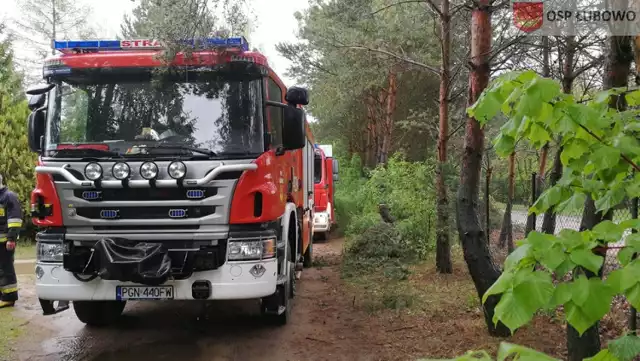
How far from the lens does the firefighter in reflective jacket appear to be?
668 centimetres

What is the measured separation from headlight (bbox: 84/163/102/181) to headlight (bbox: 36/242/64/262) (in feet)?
2.45

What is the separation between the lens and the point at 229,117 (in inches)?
197

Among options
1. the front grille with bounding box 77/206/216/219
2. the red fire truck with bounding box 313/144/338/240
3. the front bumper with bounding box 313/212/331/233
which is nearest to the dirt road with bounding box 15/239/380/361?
the front grille with bounding box 77/206/216/219

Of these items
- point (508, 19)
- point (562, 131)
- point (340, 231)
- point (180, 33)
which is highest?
point (508, 19)

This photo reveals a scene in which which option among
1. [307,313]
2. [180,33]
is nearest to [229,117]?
[180,33]

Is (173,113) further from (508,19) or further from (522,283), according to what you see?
(508,19)

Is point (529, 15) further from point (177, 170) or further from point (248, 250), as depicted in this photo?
point (177, 170)

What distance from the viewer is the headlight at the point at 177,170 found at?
461 centimetres

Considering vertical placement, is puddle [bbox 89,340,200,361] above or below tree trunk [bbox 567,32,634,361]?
below

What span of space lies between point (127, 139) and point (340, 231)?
12.9m

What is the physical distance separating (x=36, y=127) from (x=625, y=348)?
17.8 ft

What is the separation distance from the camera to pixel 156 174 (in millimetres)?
4648

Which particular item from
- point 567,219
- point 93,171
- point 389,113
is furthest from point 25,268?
point 389,113

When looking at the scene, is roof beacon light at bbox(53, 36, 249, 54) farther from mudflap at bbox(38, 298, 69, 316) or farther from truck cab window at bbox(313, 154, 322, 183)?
truck cab window at bbox(313, 154, 322, 183)
